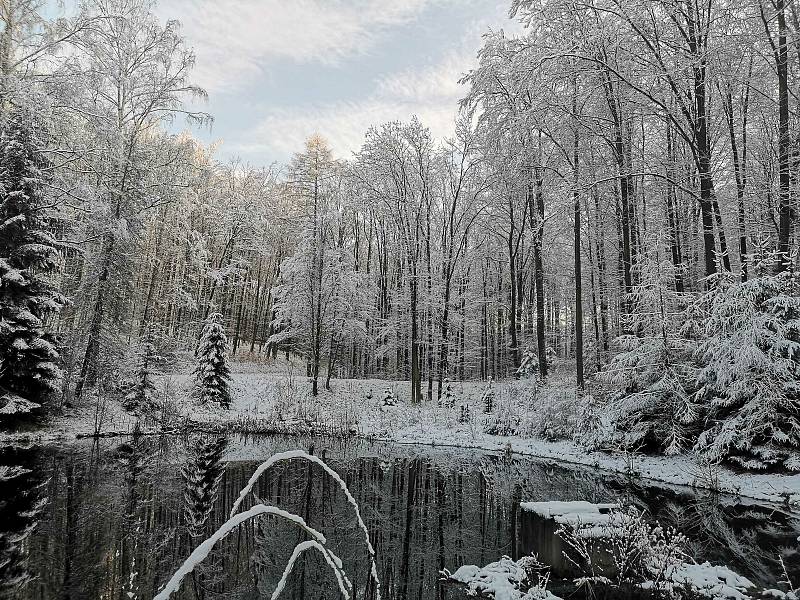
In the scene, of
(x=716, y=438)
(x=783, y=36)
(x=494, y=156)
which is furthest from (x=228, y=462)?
(x=783, y=36)

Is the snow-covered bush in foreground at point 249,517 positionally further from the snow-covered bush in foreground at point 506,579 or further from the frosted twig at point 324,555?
the snow-covered bush in foreground at point 506,579

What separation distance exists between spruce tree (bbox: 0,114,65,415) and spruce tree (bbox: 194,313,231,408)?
5.53 m

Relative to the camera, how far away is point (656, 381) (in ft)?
37.8

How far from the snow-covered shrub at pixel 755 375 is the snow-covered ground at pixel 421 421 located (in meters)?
0.50

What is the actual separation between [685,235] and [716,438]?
47.7ft

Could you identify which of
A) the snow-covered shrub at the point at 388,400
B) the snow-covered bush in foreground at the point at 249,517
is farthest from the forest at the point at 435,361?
the snow-covered shrub at the point at 388,400

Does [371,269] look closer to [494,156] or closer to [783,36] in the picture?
[494,156]

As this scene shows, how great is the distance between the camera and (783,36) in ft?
39.0

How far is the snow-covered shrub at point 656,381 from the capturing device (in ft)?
35.8

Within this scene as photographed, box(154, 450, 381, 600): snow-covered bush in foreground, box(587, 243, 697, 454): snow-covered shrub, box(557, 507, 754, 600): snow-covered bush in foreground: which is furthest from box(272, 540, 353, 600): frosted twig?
box(587, 243, 697, 454): snow-covered shrub

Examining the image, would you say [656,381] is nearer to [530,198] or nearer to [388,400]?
[530,198]

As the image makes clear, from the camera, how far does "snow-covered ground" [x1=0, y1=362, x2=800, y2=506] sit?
10016 mm

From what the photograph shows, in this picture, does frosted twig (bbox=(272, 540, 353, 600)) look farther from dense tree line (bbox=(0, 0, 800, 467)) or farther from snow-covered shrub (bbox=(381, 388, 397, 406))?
snow-covered shrub (bbox=(381, 388, 397, 406))

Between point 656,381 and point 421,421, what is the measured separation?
9066mm
